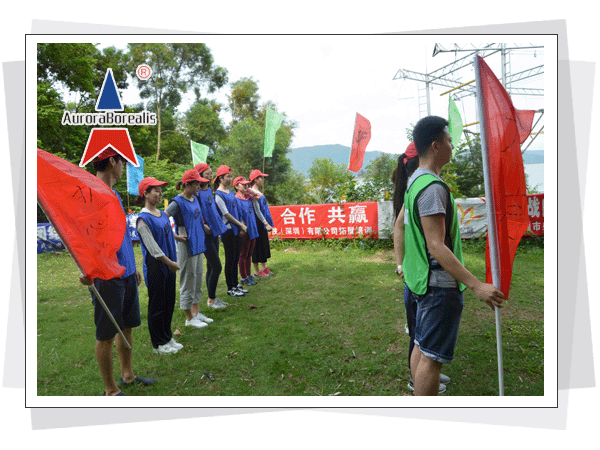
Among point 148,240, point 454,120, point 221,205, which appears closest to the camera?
point 148,240

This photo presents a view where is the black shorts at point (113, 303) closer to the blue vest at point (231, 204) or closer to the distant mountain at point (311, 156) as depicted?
the blue vest at point (231, 204)

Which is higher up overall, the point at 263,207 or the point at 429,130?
the point at 429,130

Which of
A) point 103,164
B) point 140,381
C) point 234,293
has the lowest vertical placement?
point 140,381

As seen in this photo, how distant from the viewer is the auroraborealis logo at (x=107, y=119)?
2.80 metres

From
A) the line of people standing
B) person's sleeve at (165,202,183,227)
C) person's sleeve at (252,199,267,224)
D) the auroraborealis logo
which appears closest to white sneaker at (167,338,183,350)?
the line of people standing

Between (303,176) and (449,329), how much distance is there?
14.2 m

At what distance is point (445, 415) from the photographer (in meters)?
2.33

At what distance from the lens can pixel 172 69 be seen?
14.2 ft

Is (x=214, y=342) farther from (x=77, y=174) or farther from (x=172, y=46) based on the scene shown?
(x=172, y=46)

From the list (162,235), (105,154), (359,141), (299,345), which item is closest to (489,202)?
(299,345)

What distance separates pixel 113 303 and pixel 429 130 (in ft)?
7.03

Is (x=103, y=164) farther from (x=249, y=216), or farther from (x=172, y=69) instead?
(x=249, y=216)

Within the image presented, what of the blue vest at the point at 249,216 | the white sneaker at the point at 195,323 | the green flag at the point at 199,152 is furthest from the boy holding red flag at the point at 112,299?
the green flag at the point at 199,152

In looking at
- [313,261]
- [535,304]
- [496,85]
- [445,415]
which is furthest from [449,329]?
[313,261]
